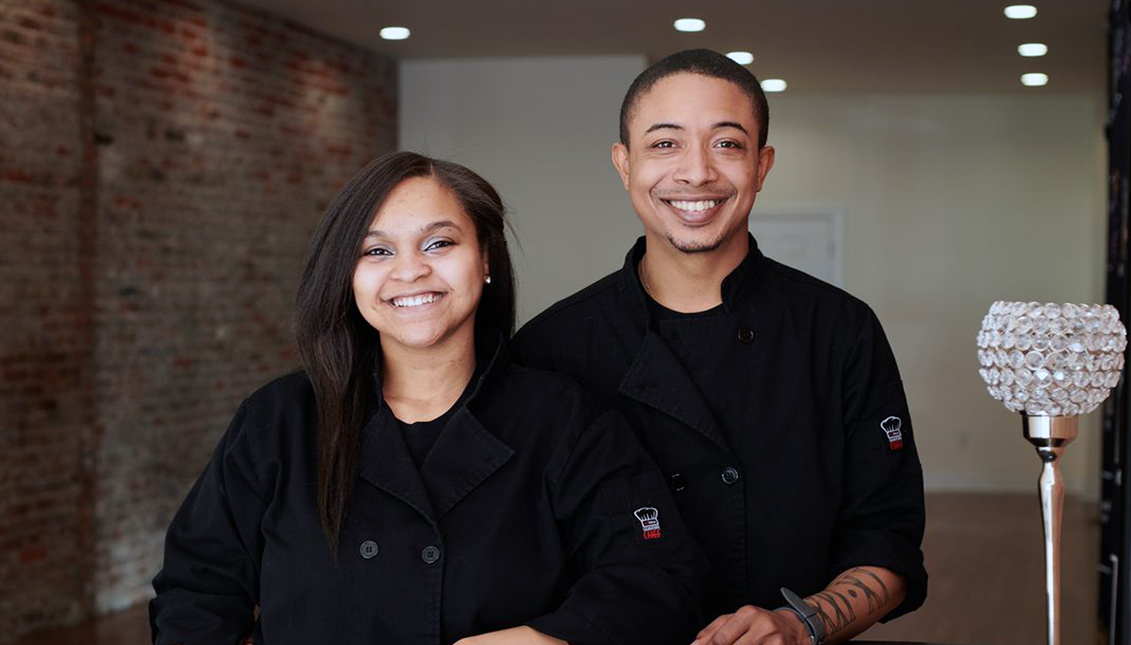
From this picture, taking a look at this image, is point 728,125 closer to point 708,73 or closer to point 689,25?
point 708,73

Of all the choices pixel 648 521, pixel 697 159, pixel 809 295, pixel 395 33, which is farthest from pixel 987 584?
pixel 648 521

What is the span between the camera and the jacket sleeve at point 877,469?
205cm

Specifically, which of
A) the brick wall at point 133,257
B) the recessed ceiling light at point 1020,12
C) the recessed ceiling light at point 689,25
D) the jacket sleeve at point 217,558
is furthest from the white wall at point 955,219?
the jacket sleeve at point 217,558

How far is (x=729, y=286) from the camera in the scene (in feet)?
7.00

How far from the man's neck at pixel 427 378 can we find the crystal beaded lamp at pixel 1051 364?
2.37 feet

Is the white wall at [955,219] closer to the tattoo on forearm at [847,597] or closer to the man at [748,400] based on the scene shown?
the man at [748,400]

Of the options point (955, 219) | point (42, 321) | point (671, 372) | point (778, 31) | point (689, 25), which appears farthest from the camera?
point (955, 219)

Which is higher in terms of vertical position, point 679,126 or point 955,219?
point 955,219

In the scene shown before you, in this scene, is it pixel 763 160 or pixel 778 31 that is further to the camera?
pixel 778 31

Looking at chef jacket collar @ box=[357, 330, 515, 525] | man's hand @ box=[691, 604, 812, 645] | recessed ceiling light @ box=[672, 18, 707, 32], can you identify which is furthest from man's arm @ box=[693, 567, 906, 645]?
recessed ceiling light @ box=[672, 18, 707, 32]

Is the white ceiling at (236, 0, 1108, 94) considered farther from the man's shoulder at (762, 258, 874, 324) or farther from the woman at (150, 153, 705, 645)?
the woman at (150, 153, 705, 645)

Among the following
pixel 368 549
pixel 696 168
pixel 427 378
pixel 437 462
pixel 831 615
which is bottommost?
pixel 831 615

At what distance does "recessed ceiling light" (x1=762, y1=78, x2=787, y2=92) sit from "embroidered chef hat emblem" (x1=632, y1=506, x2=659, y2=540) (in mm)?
8559

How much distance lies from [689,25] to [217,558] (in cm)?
637
